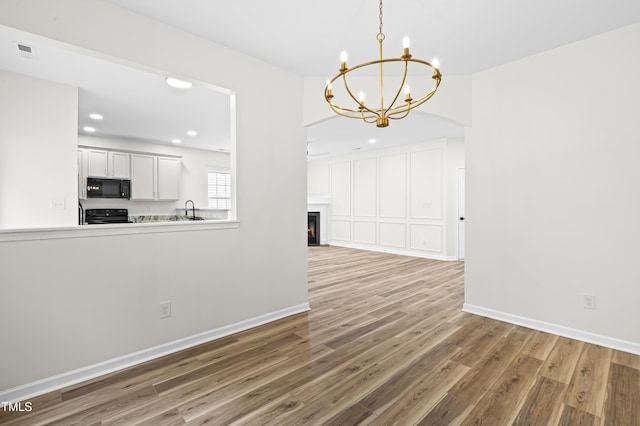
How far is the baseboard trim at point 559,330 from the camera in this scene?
252 centimetres

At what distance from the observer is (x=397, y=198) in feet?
24.5

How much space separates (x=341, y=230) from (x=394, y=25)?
6.73 m

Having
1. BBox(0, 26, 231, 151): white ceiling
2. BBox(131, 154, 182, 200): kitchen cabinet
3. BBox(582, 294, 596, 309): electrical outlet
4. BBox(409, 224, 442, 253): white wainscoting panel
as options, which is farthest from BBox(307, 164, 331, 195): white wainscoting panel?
BBox(582, 294, 596, 309): electrical outlet

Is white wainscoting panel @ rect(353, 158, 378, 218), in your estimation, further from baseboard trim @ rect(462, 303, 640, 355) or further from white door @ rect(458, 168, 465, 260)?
baseboard trim @ rect(462, 303, 640, 355)

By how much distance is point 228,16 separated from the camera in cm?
238

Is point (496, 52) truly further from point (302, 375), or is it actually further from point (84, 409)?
point (84, 409)

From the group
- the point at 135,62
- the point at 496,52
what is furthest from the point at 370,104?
the point at 135,62

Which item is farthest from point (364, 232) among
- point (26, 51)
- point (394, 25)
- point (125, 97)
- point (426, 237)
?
point (26, 51)

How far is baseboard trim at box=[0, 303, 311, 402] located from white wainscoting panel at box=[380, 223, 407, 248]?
4855 mm

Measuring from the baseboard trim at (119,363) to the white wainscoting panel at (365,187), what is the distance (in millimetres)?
5341

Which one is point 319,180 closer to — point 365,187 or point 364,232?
point 365,187

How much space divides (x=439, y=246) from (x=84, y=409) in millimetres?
6372

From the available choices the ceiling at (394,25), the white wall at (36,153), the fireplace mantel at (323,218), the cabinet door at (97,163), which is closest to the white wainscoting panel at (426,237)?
the fireplace mantel at (323,218)

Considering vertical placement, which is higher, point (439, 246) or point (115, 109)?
point (115, 109)
